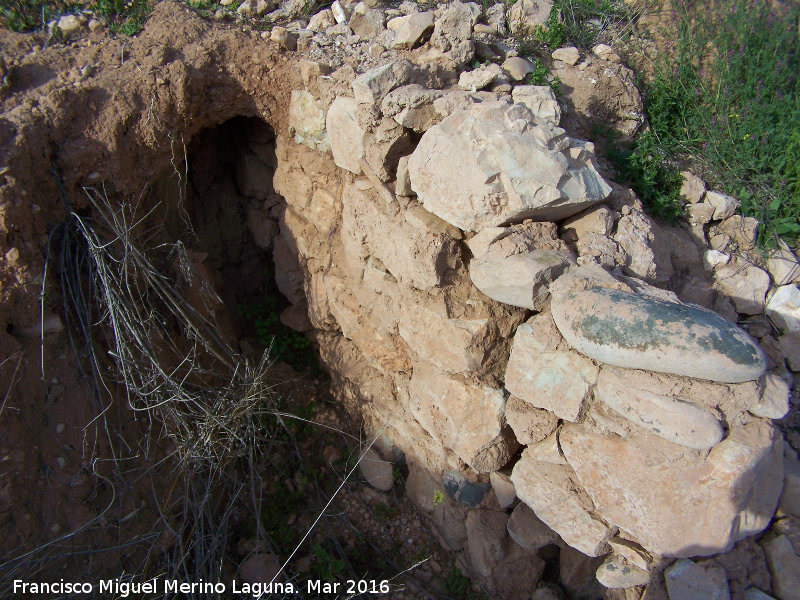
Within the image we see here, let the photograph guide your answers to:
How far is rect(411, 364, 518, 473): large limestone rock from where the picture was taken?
2670mm

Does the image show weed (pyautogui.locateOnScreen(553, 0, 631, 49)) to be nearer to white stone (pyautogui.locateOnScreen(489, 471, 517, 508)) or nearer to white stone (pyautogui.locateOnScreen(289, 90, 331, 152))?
white stone (pyautogui.locateOnScreen(289, 90, 331, 152))

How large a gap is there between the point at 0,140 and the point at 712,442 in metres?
3.66

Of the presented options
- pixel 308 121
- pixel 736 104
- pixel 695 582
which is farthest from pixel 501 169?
pixel 736 104

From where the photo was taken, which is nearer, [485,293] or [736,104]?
[485,293]

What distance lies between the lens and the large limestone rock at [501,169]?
2367 millimetres

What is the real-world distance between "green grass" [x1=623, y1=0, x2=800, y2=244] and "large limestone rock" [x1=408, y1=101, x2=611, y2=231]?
860 millimetres

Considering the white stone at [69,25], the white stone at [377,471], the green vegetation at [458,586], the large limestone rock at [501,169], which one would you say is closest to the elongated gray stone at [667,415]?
the large limestone rock at [501,169]

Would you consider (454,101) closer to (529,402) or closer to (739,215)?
(529,402)

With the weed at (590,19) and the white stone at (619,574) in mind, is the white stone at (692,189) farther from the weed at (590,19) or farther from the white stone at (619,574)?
the white stone at (619,574)

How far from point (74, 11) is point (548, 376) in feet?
12.0

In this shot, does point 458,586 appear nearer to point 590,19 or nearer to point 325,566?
point 325,566

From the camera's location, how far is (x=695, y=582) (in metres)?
2.13

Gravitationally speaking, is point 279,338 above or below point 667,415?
below

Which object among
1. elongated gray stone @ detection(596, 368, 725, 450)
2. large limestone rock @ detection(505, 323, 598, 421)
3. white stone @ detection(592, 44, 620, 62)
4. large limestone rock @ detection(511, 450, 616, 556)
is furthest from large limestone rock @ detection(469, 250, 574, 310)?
white stone @ detection(592, 44, 620, 62)
